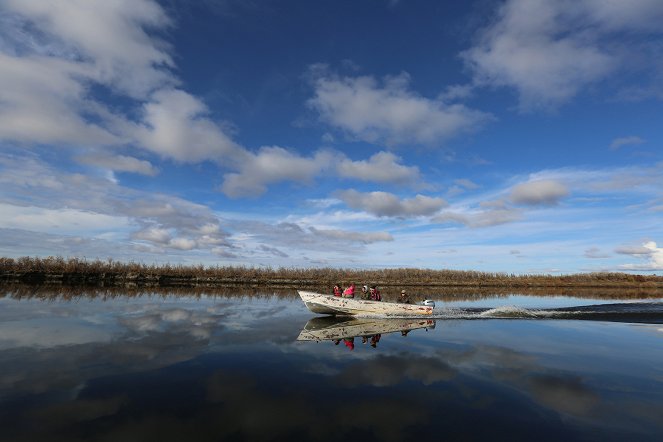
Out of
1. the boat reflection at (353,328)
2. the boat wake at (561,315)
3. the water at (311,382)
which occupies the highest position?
the boat wake at (561,315)

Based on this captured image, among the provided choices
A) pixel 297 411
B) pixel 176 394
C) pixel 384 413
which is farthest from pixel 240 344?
pixel 384 413

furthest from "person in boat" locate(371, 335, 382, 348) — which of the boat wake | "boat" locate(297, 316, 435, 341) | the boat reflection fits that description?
the boat wake

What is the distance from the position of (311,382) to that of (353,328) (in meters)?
10.8

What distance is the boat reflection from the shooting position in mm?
18156

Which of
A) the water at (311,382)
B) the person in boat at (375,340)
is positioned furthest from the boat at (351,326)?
the person in boat at (375,340)

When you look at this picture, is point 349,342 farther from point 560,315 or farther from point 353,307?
point 560,315

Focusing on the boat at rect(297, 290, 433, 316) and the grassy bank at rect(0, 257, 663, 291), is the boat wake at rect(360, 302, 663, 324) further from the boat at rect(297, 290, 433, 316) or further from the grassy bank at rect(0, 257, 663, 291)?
the grassy bank at rect(0, 257, 663, 291)

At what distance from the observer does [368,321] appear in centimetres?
2531

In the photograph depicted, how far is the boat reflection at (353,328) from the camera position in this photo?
59.6 ft

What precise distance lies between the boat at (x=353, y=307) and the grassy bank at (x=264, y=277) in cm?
2857

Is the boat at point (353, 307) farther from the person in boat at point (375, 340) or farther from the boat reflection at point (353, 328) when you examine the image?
the person in boat at point (375, 340)

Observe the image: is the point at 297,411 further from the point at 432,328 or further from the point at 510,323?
the point at 510,323

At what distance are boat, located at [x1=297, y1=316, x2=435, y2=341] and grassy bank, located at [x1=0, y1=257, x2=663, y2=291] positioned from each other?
29271 mm

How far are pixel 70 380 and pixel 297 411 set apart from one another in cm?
690
